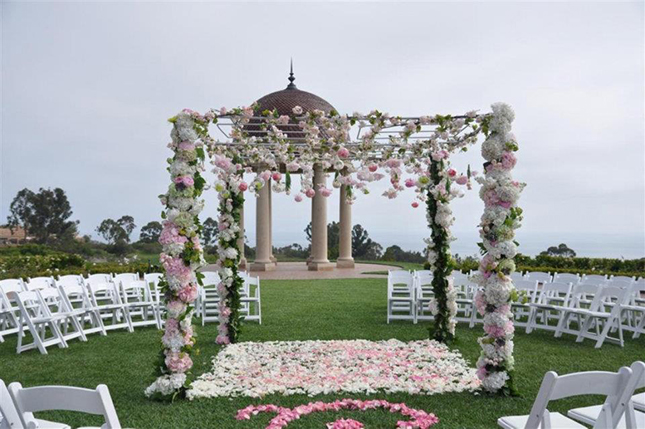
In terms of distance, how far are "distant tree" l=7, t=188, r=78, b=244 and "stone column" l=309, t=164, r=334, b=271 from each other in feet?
91.3

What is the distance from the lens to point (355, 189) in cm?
1030

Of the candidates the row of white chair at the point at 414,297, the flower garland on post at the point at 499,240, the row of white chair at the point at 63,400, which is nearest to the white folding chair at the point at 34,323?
the row of white chair at the point at 63,400

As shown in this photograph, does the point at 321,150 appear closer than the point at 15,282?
Yes

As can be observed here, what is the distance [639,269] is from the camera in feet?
57.5

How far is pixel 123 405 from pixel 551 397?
14.9ft

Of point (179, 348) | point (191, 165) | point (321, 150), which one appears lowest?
point (179, 348)

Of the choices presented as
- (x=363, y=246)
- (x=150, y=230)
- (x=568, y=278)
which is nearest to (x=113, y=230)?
(x=150, y=230)

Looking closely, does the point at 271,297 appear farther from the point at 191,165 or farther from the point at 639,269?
the point at 639,269

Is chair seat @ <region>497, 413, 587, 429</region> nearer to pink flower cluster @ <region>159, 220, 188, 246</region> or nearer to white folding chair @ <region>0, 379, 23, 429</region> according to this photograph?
white folding chair @ <region>0, 379, 23, 429</region>

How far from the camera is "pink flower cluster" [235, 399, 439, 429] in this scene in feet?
16.0

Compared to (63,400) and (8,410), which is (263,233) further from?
(63,400)

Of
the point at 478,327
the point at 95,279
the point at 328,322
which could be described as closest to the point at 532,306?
the point at 478,327

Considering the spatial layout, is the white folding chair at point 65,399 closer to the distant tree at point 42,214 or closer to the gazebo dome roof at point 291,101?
the gazebo dome roof at point 291,101

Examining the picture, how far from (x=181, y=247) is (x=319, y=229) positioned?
1647cm
